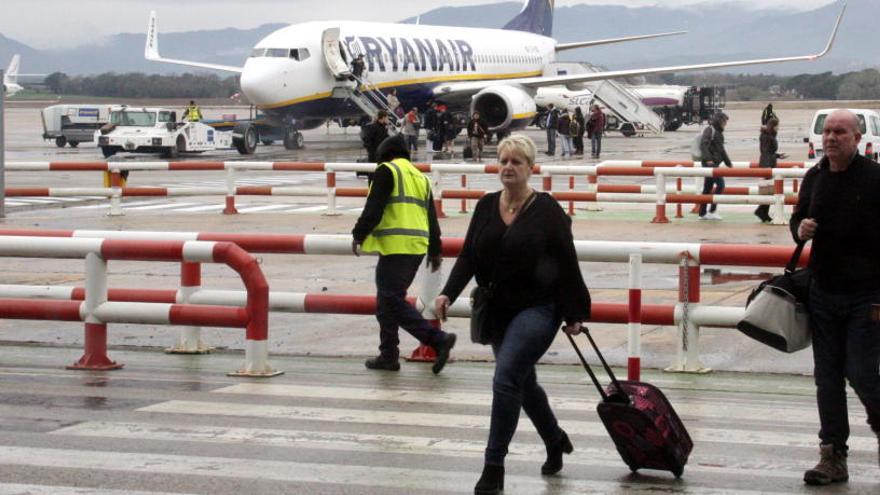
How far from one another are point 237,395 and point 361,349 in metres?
2.45

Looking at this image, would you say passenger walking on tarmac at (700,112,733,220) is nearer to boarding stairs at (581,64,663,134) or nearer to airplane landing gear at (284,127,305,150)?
airplane landing gear at (284,127,305,150)

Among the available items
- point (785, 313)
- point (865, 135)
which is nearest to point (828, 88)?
point (865, 135)

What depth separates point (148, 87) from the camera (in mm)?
160125

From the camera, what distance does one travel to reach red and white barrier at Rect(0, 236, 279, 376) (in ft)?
35.4

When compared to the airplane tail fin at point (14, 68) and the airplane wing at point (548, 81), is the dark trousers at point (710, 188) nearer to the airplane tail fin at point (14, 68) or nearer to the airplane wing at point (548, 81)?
the airplane wing at point (548, 81)

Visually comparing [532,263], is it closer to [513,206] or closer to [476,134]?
[513,206]

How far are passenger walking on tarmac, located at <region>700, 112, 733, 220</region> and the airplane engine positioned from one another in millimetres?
27352

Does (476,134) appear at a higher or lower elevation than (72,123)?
lower

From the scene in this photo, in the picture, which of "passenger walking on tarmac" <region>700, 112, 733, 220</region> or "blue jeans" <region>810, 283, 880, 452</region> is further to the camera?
"passenger walking on tarmac" <region>700, 112, 733, 220</region>

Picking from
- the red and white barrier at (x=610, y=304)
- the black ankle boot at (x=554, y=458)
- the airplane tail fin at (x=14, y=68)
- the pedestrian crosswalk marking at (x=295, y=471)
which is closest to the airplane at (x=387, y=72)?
the red and white barrier at (x=610, y=304)

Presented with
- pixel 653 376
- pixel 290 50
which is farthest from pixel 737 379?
pixel 290 50

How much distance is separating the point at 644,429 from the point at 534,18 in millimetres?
71287

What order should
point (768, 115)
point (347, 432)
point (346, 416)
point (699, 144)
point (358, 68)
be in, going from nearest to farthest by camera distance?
point (347, 432)
point (346, 416)
point (699, 144)
point (768, 115)
point (358, 68)

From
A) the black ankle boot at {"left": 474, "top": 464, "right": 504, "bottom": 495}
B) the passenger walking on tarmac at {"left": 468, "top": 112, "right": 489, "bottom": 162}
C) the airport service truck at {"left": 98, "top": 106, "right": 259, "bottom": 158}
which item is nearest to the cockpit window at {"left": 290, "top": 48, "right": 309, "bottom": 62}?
the airport service truck at {"left": 98, "top": 106, "right": 259, "bottom": 158}
